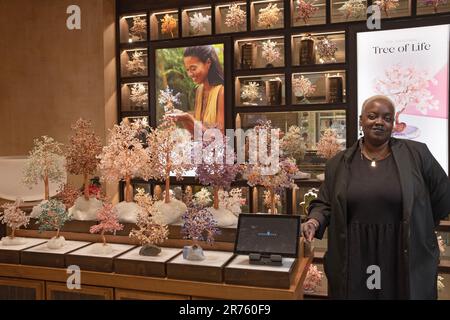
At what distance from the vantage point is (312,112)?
13.9 ft

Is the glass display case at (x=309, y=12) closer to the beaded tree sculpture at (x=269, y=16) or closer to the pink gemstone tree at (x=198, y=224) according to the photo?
the beaded tree sculpture at (x=269, y=16)

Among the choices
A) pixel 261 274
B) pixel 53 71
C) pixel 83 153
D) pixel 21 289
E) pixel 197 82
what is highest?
pixel 53 71

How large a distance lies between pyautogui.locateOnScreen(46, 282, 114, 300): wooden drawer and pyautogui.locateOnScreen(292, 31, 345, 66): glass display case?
10.1ft

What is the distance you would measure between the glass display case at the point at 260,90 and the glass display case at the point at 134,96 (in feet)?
3.71

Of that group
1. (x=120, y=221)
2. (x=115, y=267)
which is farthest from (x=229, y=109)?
(x=115, y=267)

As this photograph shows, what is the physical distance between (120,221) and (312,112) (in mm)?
2556

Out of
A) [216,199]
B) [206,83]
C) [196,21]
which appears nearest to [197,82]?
[206,83]

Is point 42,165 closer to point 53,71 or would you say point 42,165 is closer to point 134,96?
point 134,96

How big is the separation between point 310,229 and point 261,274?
32 centimetres

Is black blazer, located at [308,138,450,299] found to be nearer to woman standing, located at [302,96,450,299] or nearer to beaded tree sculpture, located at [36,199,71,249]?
woman standing, located at [302,96,450,299]

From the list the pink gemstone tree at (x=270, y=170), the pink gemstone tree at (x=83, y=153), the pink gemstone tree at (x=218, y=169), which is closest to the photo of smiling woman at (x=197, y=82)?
the pink gemstone tree at (x=270, y=170)

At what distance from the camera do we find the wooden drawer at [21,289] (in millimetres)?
2053

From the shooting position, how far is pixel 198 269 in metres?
1.85
